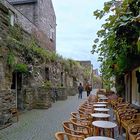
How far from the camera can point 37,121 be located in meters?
11.9

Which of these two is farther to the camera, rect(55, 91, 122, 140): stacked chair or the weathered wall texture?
the weathered wall texture

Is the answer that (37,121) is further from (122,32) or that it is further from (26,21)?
(26,21)

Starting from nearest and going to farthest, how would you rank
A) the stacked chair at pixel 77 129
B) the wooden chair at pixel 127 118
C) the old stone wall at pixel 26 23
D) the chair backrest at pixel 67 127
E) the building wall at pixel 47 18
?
the stacked chair at pixel 77 129
the chair backrest at pixel 67 127
the wooden chair at pixel 127 118
the old stone wall at pixel 26 23
the building wall at pixel 47 18

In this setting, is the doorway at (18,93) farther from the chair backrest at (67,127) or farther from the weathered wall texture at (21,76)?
the chair backrest at (67,127)

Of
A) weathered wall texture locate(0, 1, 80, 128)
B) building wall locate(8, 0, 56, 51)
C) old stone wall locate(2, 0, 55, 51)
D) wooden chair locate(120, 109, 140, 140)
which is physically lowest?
wooden chair locate(120, 109, 140, 140)

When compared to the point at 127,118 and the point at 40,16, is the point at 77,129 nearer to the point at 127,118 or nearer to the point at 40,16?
the point at 127,118

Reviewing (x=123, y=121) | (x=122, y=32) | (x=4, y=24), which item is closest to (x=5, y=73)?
(x=4, y=24)

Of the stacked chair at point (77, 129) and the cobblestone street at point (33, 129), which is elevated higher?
the stacked chair at point (77, 129)

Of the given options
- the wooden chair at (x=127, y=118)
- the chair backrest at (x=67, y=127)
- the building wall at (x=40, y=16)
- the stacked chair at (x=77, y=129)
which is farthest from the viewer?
the building wall at (x=40, y=16)

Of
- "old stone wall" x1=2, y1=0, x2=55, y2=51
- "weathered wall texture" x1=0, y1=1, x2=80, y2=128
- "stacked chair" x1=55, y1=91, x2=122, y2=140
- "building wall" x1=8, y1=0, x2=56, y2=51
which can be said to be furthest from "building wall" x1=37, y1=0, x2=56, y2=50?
"stacked chair" x1=55, y1=91, x2=122, y2=140

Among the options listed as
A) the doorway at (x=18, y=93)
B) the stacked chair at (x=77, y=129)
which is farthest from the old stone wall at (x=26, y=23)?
the stacked chair at (x=77, y=129)

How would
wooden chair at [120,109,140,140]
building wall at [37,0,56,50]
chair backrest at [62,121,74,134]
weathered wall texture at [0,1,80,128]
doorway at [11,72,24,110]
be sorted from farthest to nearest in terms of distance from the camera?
building wall at [37,0,56,50] → doorway at [11,72,24,110] → weathered wall texture at [0,1,80,128] → wooden chair at [120,109,140,140] → chair backrest at [62,121,74,134]

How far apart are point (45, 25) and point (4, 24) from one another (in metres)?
16.0

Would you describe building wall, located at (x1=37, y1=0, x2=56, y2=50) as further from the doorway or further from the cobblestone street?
the cobblestone street
